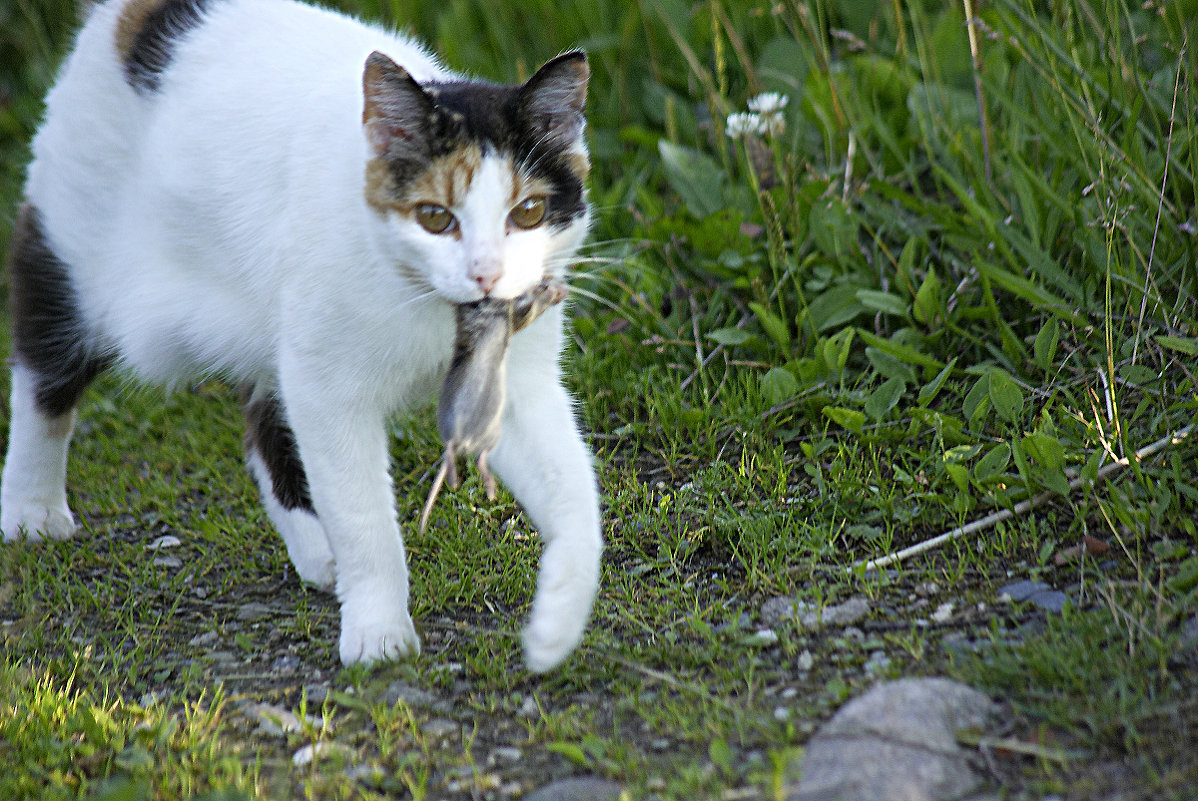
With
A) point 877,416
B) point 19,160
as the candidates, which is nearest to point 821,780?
point 877,416

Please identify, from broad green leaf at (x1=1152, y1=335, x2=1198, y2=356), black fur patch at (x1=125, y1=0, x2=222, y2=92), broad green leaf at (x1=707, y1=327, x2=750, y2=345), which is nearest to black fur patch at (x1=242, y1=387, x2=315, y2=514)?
black fur patch at (x1=125, y1=0, x2=222, y2=92)

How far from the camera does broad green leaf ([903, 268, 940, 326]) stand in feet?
10.3

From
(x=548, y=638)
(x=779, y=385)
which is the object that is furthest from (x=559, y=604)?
(x=779, y=385)

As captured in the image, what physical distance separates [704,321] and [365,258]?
58.3 inches

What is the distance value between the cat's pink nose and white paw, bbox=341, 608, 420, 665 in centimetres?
80

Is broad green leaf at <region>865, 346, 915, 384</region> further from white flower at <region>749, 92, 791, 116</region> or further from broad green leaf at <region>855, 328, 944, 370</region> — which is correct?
white flower at <region>749, 92, 791, 116</region>

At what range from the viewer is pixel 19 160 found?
5727 millimetres

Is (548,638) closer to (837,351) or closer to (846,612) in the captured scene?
(846,612)

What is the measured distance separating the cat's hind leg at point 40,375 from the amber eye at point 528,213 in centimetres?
157

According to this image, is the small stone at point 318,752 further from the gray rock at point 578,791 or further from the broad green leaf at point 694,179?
the broad green leaf at point 694,179

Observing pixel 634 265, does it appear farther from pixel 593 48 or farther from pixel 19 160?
pixel 19 160

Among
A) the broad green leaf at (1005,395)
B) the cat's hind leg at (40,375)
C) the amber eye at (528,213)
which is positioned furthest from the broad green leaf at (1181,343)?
the cat's hind leg at (40,375)

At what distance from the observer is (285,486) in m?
3.08

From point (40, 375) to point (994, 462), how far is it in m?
2.63
